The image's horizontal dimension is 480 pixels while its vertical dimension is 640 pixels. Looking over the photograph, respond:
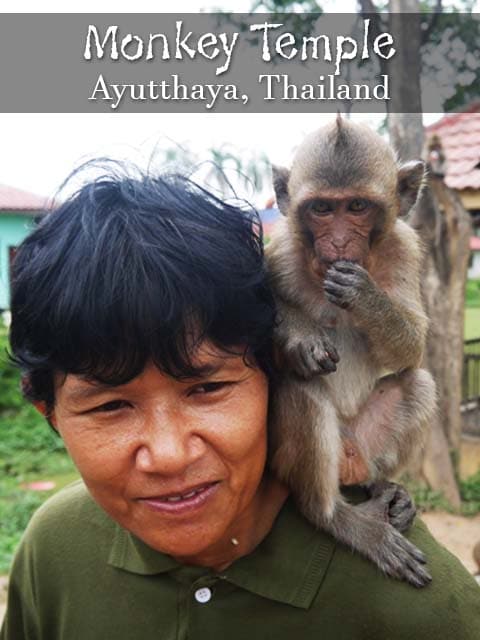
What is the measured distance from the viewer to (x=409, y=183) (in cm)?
270

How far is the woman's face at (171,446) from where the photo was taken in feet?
5.10

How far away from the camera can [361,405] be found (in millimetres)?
2557

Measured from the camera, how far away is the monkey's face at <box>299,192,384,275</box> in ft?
7.88

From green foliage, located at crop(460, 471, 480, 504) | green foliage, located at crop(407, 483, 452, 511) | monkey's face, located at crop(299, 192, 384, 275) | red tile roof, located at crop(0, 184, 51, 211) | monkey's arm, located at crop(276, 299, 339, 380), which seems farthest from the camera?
green foliage, located at crop(460, 471, 480, 504)

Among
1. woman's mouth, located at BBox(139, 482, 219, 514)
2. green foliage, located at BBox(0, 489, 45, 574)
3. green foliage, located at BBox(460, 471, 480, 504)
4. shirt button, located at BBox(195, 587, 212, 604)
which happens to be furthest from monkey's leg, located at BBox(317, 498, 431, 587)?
green foliage, located at BBox(460, 471, 480, 504)

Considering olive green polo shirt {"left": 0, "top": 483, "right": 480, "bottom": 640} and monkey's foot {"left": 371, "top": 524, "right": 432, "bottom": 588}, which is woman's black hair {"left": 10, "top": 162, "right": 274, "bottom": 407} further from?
monkey's foot {"left": 371, "top": 524, "right": 432, "bottom": 588}

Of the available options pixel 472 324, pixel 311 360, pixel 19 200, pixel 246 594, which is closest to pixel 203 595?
pixel 246 594

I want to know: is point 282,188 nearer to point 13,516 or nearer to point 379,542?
point 379,542

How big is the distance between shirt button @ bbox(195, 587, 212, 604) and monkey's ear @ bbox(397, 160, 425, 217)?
60.6 inches

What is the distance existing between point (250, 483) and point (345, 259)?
3.13ft

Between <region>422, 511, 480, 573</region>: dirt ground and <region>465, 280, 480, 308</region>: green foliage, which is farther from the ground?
<region>465, 280, 480, 308</region>: green foliage

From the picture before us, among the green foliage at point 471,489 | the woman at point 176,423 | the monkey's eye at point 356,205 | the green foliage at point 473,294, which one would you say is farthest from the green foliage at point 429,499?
the green foliage at point 473,294

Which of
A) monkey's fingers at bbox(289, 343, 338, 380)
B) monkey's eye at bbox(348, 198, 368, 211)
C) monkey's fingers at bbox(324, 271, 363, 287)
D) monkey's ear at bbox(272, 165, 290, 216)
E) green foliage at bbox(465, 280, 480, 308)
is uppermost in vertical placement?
green foliage at bbox(465, 280, 480, 308)

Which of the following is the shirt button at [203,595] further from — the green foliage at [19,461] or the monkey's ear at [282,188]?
the green foliage at [19,461]
